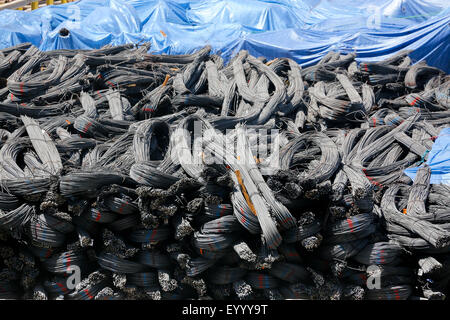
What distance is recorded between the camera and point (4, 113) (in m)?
5.34

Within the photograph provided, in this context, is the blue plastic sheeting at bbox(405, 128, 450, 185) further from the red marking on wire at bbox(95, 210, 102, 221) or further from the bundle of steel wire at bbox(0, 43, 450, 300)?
the red marking on wire at bbox(95, 210, 102, 221)

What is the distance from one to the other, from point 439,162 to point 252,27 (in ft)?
25.2

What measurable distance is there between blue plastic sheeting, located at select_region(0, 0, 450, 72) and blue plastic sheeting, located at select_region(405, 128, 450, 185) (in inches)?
164

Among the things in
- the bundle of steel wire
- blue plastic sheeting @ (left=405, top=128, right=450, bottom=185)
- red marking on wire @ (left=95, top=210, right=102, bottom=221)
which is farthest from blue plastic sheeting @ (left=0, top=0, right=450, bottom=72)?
red marking on wire @ (left=95, top=210, right=102, bottom=221)

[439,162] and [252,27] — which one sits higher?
[252,27]

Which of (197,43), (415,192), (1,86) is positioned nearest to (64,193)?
(415,192)

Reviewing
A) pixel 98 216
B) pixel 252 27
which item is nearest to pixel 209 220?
pixel 98 216

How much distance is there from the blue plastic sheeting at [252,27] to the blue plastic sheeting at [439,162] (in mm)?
4165

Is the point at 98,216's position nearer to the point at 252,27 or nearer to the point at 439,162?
the point at 439,162

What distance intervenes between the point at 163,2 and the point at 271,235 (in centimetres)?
1058

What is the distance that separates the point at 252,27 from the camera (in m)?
11.7

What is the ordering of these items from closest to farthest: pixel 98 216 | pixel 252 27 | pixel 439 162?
1. pixel 98 216
2. pixel 439 162
3. pixel 252 27

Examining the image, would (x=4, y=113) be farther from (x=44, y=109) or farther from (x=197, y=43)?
(x=197, y=43)

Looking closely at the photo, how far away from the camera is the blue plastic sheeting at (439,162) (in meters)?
4.74
